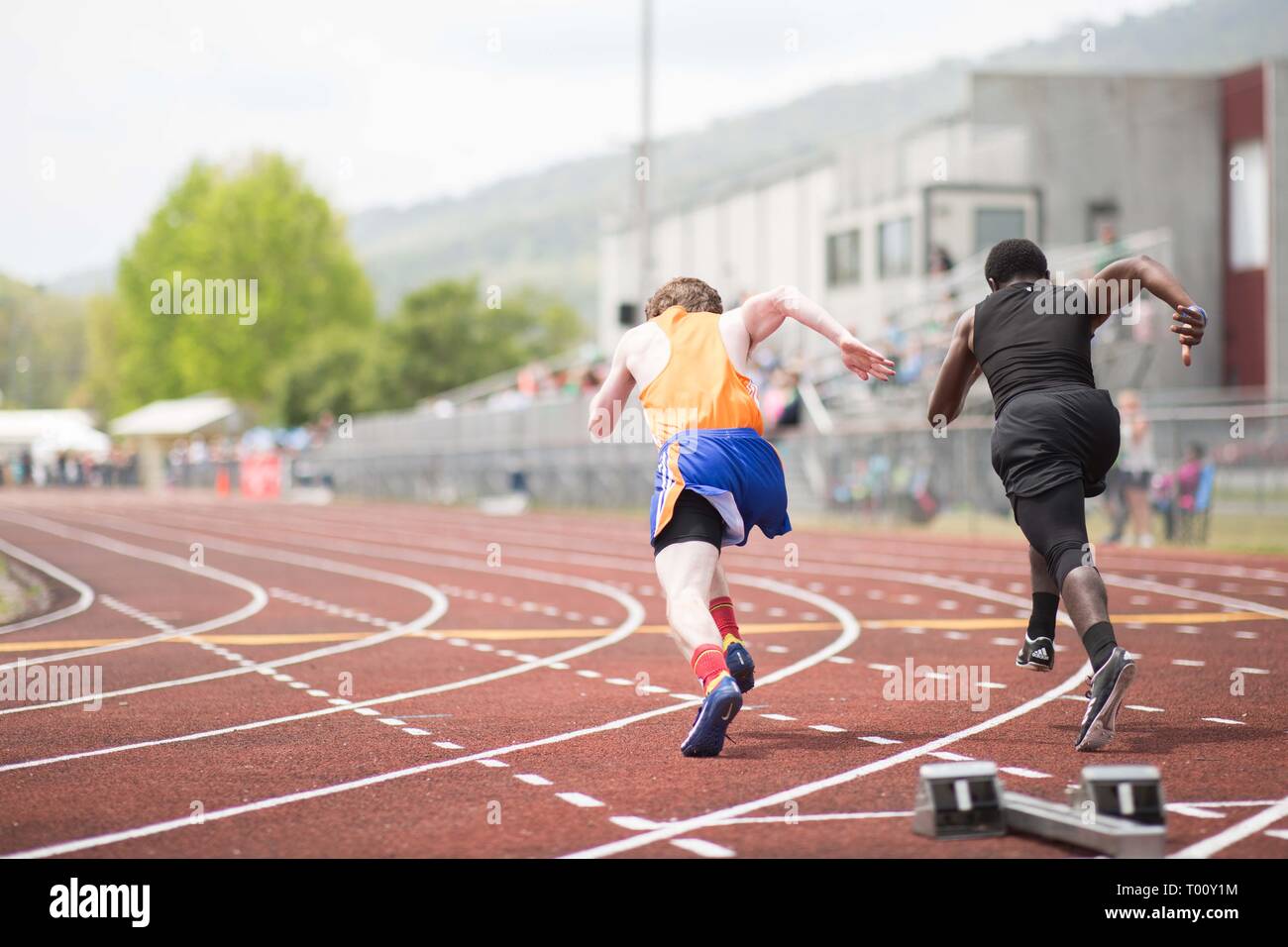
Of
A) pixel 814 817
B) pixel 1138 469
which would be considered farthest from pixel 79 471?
pixel 814 817

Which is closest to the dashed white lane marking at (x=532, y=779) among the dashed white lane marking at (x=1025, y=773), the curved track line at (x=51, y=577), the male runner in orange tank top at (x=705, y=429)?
the male runner in orange tank top at (x=705, y=429)

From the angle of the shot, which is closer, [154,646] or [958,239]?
[154,646]

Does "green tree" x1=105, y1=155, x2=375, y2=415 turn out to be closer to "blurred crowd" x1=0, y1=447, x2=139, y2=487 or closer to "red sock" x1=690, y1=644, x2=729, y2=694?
"blurred crowd" x1=0, y1=447, x2=139, y2=487

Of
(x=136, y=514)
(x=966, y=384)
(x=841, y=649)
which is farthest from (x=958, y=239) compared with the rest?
(x=966, y=384)

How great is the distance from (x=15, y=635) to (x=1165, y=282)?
8542mm

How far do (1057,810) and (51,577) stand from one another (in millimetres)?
15575

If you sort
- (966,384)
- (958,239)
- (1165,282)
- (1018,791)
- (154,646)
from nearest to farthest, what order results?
(1018,791) → (1165,282) → (966,384) → (154,646) → (958,239)

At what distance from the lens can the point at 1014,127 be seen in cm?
3978

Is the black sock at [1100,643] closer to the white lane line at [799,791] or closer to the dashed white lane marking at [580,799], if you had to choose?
the white lane line at [799,791]

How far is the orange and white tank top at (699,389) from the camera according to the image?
279 inches

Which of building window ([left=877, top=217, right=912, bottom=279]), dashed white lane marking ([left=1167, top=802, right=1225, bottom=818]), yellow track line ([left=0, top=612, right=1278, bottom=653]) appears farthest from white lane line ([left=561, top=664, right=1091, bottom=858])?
building window ([left=877, top=217, right=912, bottom=279])

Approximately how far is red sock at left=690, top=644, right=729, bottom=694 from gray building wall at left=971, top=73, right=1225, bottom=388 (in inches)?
1364
